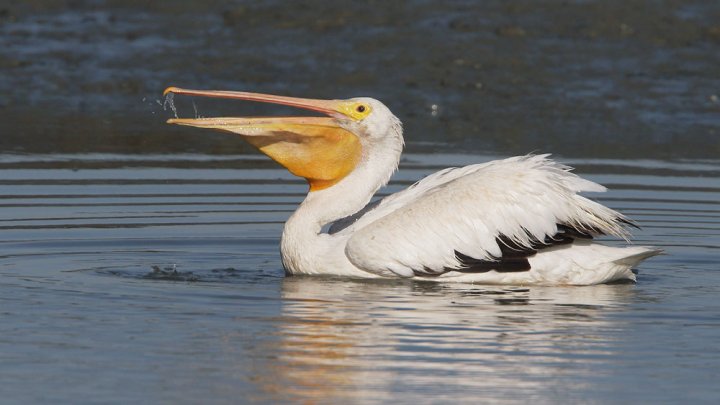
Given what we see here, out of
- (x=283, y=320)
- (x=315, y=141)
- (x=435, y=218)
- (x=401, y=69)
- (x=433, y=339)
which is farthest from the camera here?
(x=401, y=69)

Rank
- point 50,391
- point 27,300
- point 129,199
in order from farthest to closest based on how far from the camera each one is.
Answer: point 129,199, point 27,300, point 50,391

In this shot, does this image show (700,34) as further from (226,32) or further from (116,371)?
(116,371)

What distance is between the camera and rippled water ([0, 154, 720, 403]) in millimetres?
5301

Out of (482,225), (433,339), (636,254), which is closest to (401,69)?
(482,225)

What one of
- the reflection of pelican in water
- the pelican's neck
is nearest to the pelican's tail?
the reflection of pelican in water

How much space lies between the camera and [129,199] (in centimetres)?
961

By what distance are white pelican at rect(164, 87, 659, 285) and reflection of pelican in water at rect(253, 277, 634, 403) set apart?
12cm

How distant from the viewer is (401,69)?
14.0m

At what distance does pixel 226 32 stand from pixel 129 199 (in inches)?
217

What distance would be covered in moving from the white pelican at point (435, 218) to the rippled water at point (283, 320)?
128mm

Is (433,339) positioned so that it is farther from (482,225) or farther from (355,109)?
(355,109)

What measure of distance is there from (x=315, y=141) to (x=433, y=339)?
192cm

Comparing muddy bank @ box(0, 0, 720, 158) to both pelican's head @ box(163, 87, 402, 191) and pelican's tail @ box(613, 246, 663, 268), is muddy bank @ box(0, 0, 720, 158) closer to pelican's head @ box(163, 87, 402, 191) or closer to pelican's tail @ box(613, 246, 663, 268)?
pelican's head @ box(163, 87, 402, 191)

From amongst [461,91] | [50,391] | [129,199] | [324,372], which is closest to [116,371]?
[50,391]
